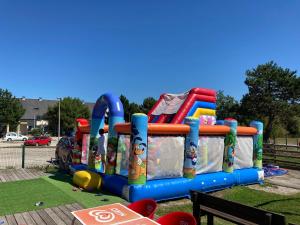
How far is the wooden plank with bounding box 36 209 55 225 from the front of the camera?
682cm

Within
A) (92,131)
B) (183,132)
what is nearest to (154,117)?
(92,131)

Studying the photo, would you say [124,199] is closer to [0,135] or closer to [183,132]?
[183,132]

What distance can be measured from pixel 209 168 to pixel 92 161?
429cm

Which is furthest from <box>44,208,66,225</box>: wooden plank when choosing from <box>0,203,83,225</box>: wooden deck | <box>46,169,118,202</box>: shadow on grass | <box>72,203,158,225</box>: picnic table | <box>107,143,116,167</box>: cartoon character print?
<box>107,143,116,167</box>: cartoon character print

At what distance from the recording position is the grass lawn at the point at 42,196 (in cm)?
803

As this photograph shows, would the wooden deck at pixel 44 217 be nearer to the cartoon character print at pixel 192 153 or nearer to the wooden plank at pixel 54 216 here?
the wooden plank at pixel 54 216

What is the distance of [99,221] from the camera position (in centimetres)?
477

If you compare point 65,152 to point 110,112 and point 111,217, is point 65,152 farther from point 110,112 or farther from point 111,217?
point 111,217

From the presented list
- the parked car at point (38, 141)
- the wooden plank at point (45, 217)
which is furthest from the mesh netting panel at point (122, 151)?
the parked car at point (38, 141)

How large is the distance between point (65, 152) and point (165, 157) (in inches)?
235

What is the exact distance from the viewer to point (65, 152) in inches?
545

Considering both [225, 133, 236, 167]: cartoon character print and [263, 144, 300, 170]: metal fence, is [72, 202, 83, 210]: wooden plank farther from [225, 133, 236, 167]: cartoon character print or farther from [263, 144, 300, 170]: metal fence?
[263, 144, 300, 170]: metal fence

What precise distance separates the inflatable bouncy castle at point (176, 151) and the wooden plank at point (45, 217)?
7.59 ft

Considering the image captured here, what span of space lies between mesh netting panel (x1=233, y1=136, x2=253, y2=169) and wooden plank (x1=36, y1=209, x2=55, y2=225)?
7.31m
